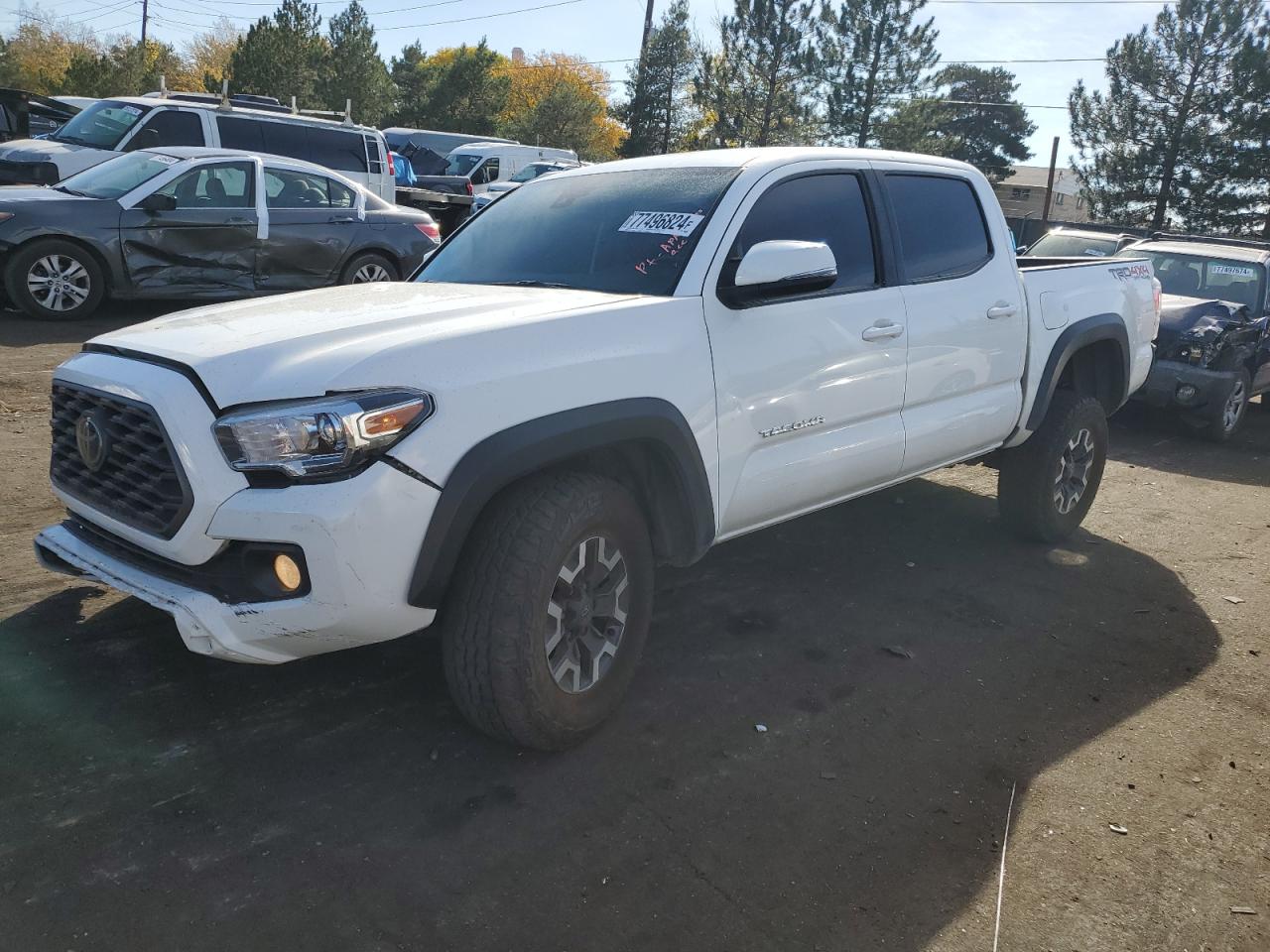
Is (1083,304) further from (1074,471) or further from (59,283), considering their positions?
(59,283)

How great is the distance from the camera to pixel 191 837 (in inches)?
105

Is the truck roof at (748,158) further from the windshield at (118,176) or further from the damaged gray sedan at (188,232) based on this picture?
the windshield at (118,176)

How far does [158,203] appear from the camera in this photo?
9250 millimetres

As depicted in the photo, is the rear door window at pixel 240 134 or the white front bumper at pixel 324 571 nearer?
the white front bumper at pixel 324 571

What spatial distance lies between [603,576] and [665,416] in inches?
21.2

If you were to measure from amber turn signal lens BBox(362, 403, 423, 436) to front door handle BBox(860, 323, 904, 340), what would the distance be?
1.98 metres

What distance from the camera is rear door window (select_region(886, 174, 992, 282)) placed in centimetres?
442

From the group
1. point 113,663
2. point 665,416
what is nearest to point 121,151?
point 113,663

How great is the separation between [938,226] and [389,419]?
9.79 feet

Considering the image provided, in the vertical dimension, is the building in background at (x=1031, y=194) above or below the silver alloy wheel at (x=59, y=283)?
above

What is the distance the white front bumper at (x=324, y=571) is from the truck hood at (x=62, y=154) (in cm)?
1004

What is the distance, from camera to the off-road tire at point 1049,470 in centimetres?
523

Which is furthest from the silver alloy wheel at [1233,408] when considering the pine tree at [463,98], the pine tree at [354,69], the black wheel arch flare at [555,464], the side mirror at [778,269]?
the pine tree at [463,98]

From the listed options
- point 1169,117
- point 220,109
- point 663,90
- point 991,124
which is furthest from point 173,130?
point 991,124
